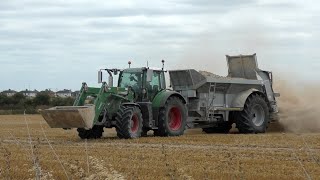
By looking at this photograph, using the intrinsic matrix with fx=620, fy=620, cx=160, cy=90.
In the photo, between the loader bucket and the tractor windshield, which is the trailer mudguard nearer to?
the tractor windshield

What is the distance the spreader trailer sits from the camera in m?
17.2

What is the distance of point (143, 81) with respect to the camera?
18.6 meters

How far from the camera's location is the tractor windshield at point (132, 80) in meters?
18.7

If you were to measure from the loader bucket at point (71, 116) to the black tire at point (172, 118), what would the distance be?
2.66m

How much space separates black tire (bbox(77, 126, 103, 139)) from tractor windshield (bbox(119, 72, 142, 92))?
152 cm

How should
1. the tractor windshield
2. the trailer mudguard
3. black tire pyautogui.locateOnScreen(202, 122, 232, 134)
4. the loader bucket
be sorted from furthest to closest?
black tire pyautogui.locateOnScreen(202, 122, 232, 134) < the trailer mudguard < the tractor windshield < the loader bucket

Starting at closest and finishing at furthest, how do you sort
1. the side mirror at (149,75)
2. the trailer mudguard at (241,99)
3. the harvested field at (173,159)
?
the harvested field at (173,159)
the side mirror at (149,75)
the trailer mudguard at (241,99)

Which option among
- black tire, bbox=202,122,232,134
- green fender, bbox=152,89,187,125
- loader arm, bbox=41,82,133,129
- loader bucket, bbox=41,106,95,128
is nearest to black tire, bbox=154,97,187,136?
green fender, bbox=152,89,187,125

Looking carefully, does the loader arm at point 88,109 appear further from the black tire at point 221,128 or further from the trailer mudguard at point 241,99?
the black tire at point 221,128

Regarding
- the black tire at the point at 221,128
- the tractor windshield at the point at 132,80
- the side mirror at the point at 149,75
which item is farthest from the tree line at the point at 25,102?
the side mirror at the point at 149,75

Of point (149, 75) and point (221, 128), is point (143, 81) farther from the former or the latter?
point (221, 128)

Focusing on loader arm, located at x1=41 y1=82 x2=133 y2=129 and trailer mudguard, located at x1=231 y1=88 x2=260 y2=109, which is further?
trailer mudguard, located at x1=231 y1=88 x2=260 y2=109

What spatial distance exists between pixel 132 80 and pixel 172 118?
182cm

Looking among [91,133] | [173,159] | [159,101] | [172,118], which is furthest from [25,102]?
[173,159]
